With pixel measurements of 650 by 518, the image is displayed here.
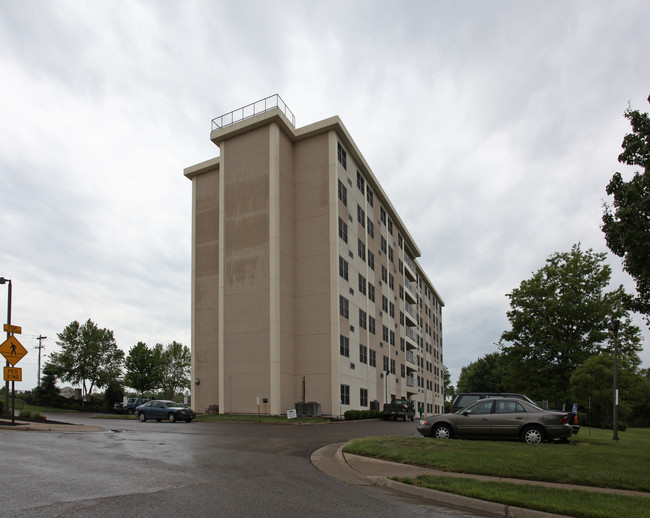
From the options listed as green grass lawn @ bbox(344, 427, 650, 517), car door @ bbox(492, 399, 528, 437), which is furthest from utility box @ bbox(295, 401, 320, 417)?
green grass lawn @ bbox(344, 427, 650, 517)

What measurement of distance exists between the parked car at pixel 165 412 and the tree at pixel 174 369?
58.9 meters

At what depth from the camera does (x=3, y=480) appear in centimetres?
858

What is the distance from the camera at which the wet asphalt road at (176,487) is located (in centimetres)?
697

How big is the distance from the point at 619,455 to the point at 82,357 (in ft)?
234

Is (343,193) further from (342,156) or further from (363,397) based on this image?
(363,397)

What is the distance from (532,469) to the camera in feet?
33.2

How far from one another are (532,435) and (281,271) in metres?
24.7

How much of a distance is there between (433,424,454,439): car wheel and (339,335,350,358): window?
21.8 m

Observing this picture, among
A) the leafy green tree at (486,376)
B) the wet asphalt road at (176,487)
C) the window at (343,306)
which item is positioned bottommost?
the leafy green tree at (486,376)

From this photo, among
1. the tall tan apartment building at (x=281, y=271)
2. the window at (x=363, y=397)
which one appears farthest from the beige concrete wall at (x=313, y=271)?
the window at (x=363, y=397)

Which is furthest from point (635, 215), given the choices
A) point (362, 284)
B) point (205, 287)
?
point (205, 287)

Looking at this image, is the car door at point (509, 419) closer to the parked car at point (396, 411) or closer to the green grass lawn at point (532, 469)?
the green grass lawn at point (532, 469)

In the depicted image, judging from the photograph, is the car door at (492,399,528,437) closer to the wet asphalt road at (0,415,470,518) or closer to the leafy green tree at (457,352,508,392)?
the wet asphalt road at (0,415,470,518)

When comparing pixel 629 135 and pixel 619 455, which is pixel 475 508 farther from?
pixel 629 135
